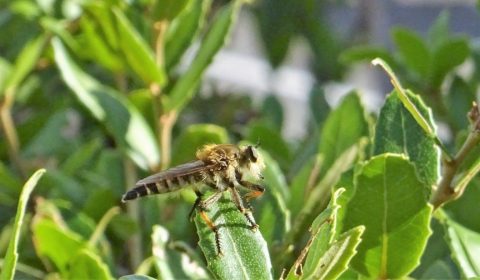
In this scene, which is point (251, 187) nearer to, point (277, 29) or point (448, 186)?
point (448, 186)

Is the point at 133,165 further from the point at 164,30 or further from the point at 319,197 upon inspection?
the point at 319,197

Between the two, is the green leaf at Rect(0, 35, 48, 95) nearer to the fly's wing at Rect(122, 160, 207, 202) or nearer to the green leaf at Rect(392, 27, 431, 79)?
the fly's wing at Rect(122, 160, 207, 202)

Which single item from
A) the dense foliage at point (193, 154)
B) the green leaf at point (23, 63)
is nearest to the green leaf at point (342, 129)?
the dense foliage at point (193, 154)

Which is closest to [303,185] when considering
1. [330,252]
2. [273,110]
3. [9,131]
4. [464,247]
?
[464,247]

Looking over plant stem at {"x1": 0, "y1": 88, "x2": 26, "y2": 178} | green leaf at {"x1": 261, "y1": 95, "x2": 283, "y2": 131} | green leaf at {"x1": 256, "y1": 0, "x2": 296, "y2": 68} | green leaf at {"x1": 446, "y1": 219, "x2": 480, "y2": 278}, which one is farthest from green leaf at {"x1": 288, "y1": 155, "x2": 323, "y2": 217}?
green leaf at {"x1": 256, "y1": 0, "x2": 296, "y2": 68}

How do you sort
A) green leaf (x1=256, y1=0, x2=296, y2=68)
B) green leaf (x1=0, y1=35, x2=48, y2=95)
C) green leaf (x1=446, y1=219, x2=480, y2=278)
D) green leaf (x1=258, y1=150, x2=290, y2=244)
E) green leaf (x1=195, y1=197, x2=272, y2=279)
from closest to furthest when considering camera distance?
green leaf (x1=195, y1=197, x2=272, y2=279), green leaf (x1=446, y1=219, x2=480, y2=278), green leaf (x1=258, y1=150, x2=290, y2=244), green leaf (x1=0, y1=35, x2=48, y2=95), green leaf (x1=256, y1=0, x2=296, y2=68)

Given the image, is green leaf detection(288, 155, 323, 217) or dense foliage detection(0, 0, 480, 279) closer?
dense foliage detection(0, 0, 480, 279)
